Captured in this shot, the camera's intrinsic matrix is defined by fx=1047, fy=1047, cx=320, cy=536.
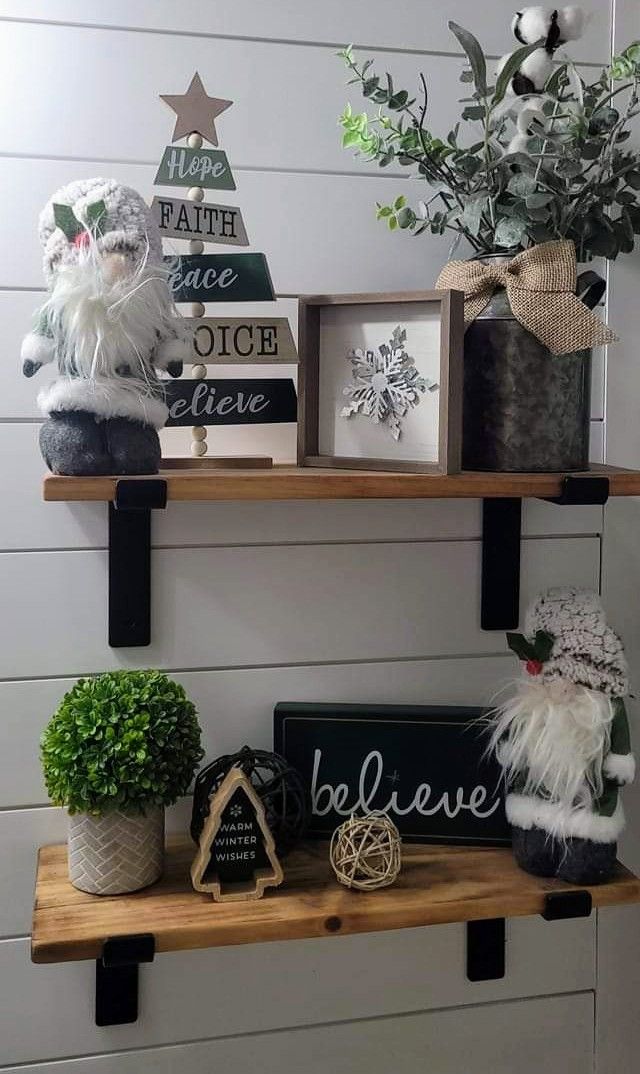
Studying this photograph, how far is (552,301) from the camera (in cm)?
94

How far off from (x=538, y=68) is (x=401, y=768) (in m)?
0.70

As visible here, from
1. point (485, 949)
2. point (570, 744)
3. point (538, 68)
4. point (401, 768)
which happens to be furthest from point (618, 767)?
point (538, 68)

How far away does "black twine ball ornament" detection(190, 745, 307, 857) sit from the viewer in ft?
3.24

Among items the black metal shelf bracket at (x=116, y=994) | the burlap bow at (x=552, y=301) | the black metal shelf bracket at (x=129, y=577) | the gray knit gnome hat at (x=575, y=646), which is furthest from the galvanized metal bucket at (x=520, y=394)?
the black metal shelf bracket at (x=116, y=994)

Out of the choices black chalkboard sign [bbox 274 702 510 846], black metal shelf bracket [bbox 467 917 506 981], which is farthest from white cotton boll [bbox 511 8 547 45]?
black metal shelf bracket [bbox 467 917 506 981]

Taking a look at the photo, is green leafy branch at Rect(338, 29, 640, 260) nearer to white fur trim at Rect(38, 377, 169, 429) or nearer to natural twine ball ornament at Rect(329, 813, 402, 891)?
white fur trim at Rect(38, 377, 169, 429)

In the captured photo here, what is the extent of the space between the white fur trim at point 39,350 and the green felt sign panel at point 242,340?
0.47 ft

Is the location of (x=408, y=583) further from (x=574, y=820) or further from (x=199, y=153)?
(x=199, y=153)

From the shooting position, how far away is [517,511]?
1.14 meters

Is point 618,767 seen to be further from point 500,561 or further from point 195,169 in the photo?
point 195,169

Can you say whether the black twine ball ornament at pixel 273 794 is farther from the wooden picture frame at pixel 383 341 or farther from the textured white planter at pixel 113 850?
the wooden picture frame at pixel 383 341

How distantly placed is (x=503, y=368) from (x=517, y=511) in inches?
8.9

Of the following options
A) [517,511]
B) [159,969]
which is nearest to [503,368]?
[517,511]

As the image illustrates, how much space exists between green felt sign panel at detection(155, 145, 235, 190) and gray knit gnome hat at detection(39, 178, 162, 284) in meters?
0.07
